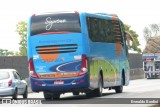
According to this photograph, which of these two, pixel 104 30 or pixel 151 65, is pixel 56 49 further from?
pixel 151 65

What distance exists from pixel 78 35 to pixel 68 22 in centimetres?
67

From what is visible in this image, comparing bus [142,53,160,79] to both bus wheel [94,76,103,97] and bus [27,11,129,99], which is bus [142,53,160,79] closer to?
bus wheel [94,76,103,97]

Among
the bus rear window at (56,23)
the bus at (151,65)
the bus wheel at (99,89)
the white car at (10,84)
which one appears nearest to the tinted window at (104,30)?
the bus rear window at (56,23)

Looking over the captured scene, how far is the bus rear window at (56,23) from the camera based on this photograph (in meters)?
25.3

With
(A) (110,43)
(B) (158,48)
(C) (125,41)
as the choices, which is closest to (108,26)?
(A) (110,43)

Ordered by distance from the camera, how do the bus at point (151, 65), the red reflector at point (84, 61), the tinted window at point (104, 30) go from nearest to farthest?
the red reflector at point (84, 61) → the tinted window at point (104, 30) → the bus at point (151, 65)

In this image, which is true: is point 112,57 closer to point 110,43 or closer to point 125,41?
point 110,43

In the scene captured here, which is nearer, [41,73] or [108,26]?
[41,73]

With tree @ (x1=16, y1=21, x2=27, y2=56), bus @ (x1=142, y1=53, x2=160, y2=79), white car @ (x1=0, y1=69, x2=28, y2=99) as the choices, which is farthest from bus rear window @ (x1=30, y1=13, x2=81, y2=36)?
tree @ (x1=16, y1=21, x2=27, y2=56)

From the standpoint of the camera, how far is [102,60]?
92.5 feet

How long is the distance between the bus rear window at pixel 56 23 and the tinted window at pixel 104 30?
868mm

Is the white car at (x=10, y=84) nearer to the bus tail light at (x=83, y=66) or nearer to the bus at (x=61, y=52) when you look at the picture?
the bus at (x=61, y=52)

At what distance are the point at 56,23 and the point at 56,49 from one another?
104 cm

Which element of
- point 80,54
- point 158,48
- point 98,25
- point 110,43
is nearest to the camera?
point 80,54
